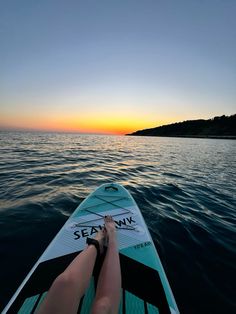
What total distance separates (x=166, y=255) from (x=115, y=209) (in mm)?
1550

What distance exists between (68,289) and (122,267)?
1.25 m

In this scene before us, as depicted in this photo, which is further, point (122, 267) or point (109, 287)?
point (122, 267)

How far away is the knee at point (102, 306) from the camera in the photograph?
1.57 meters

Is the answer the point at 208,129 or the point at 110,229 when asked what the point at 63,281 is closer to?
the point at 110,229

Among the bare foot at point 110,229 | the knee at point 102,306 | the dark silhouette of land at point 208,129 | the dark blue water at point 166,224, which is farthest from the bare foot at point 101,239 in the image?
the dark silhouette of land at point 208,129

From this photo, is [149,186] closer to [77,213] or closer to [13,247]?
[77,213]

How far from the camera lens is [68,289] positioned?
1622 mm

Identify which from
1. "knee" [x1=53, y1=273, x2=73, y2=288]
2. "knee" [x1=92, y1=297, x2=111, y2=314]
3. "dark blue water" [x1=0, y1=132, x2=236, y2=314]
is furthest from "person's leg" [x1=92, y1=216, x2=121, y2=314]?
"dark blue water" [x1=0, y1=132, x2=236, y2=314]

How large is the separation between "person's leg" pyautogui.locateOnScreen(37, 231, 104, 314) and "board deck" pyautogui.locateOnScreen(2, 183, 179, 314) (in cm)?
44

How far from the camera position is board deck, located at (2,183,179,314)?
84.4 inches

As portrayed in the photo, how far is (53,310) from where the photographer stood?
→ 1424mm

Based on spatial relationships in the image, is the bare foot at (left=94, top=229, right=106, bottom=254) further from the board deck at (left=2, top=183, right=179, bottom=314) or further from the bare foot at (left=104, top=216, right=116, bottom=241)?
the board deck at (left=2, top=183, right=179, bottom=314)

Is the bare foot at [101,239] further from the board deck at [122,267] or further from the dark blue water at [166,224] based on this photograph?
the dark blue water at [166,224]

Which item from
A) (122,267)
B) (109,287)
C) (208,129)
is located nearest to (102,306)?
(109,287)
